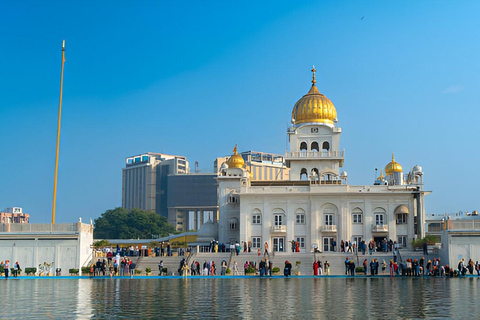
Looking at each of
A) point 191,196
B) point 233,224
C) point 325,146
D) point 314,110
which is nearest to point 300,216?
point 233,224

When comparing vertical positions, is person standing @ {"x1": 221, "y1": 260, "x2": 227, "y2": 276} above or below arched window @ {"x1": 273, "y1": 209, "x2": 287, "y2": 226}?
below

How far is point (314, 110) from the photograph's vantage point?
71.8m

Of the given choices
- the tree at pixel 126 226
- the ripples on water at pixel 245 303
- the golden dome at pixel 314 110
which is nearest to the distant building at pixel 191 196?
the tree at pixel 126 226

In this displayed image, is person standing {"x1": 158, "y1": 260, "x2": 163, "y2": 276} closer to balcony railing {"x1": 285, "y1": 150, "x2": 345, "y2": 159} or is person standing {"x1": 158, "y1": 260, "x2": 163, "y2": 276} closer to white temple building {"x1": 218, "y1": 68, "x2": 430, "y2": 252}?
white temple building {"x1": 218, "y1": 68, "x2": 430, "y2": 252}

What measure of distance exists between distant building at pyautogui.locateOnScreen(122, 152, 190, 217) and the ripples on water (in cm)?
15044

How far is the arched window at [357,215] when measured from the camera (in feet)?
204

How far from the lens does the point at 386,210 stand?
6188cm

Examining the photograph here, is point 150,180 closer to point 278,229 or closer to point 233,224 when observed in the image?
point 233,224

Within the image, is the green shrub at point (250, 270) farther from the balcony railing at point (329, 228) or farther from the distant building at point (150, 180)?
the distant building at point (150, 180)

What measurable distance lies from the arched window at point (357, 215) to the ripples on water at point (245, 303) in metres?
30.7

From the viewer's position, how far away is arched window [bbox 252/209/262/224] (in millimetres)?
63272

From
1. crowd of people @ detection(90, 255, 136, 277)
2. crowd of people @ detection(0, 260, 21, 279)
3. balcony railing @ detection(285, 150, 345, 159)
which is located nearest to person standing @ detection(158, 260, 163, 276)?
crowd of people @ detection(90, 255, 136, 277)

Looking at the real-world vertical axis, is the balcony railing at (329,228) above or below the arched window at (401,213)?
below

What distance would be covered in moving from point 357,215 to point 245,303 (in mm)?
40243
